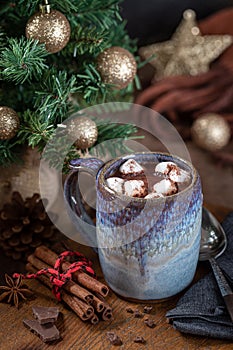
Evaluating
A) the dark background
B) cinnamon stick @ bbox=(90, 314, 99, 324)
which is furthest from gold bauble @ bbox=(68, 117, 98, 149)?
the dark background

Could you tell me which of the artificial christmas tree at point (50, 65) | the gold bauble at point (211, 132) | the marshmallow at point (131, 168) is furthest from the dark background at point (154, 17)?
the marshmallow at point (131, 168)

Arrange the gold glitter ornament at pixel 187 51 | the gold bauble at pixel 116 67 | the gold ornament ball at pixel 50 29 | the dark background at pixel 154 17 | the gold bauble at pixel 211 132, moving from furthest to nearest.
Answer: the dark background at pixel 154 17 < the gold glitter ornament at pixel 187 51 < the gold bauble at pixel 211 132 < the gold bauble at pixel 116 67 < the gold ornament ball at pixel 50 29

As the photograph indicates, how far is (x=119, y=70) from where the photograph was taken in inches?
43.2

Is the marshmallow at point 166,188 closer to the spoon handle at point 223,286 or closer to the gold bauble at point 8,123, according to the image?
the spoon handle at point 223,286

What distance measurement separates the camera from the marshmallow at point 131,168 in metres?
0.95

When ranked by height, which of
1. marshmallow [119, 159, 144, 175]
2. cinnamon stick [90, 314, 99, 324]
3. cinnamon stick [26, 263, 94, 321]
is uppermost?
marshmallow [119, 159, 144, 175]

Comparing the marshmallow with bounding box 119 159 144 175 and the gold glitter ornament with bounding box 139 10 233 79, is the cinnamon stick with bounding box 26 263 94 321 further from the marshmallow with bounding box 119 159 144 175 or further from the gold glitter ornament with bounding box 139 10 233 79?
the gold glitter ornament with bounding box 139 10 233 79

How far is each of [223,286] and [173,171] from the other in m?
0.20

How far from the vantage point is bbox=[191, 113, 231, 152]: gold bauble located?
1611 mm

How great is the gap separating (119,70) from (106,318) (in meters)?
0.46

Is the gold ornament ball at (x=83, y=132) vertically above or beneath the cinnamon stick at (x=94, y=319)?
above

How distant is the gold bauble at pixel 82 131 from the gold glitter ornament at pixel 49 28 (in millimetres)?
137

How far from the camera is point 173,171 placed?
36.7 inches

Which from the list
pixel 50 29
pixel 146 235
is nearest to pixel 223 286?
pixel 146 235
